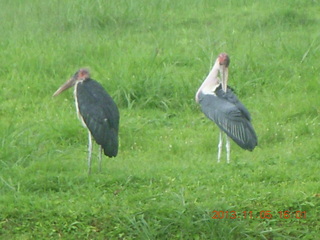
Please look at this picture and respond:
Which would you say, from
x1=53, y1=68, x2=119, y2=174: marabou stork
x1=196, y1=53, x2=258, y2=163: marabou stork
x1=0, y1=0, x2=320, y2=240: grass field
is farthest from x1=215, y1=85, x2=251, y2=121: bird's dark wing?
x1=53, y1=68, x2=119, y2=174: marabou stork

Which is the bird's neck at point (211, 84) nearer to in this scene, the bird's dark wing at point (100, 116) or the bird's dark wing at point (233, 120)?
the bird's dark wing at point (233, 120)

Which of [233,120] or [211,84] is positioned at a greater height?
[211,84]

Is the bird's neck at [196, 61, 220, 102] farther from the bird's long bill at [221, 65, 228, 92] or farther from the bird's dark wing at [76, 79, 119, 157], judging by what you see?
the bird's dark wing at [76, 79, 119, 157]

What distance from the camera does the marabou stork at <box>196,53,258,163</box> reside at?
25.2ft

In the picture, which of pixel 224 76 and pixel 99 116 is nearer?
pixel 99 116

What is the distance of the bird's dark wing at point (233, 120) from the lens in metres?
7.65

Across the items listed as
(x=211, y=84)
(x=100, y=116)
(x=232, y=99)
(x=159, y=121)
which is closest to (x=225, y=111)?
(x=232, y=99)

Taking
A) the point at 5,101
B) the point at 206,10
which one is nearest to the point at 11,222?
the point at 5,101

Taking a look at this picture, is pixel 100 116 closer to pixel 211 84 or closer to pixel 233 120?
pixel 233 120

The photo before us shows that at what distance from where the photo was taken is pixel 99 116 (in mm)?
7508

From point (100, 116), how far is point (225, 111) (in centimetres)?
108

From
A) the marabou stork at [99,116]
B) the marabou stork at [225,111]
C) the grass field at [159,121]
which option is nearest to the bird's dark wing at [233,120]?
the marabou stork at [225,111]

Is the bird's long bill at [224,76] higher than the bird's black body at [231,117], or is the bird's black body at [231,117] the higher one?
the bird's long bill at [224,76]

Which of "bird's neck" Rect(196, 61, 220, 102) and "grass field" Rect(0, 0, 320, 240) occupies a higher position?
"bird's neck" Rect(196, 61, 220, 102)
